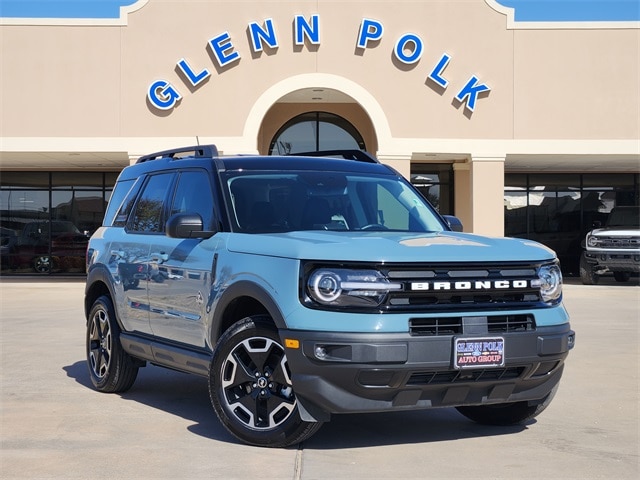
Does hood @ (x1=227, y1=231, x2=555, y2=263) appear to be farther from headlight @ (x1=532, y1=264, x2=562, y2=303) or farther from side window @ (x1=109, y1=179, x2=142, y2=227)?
side window @ (x1=109, y1=179, x2=142, y2=227)

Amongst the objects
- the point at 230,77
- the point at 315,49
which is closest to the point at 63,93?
the point at 230,77

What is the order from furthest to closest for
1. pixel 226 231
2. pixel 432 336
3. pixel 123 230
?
pixel 123 230 → pixel 226 231 → pixel 432 336

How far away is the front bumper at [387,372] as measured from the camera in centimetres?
576

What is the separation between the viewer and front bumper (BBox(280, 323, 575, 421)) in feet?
18.9

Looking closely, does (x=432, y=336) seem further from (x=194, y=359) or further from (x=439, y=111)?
(x=439, y=111)

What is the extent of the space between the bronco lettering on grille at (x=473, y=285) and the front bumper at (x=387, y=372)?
30 cm

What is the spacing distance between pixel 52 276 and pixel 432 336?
26.0 metres

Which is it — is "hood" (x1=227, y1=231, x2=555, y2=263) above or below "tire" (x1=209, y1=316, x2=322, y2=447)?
above

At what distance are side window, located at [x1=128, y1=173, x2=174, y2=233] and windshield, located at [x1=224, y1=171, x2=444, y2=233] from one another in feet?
3.40

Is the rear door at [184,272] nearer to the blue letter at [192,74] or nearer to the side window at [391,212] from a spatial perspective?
the side window at [391,212]

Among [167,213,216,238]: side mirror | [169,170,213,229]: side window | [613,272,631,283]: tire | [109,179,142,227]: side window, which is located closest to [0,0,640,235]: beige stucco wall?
[613,272,631,283]: tire

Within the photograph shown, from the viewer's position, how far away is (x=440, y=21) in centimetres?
2489

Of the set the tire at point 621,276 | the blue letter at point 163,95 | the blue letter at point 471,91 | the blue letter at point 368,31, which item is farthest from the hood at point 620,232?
the blue letter at point 163,95

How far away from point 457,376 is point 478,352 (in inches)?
8.1
